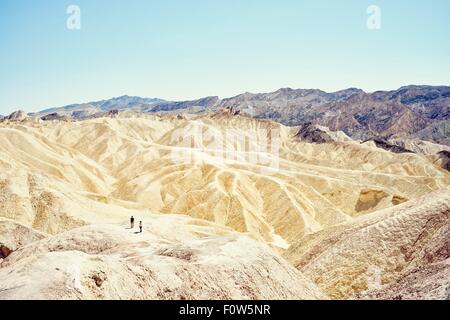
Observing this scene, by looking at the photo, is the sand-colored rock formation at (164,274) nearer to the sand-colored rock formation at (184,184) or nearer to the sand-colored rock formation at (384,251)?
the sand-colored rock formation at (384,251)

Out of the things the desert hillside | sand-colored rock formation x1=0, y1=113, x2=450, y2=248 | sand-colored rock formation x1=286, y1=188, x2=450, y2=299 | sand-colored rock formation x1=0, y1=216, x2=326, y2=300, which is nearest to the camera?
sand-colored rock formation x1=0, y1=216, x2=326, y2=300

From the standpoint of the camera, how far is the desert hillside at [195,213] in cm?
1767

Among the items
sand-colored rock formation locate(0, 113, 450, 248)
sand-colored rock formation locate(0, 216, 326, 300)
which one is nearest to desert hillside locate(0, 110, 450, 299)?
sand-colored rock formation locate(0, 216, 326, 300)

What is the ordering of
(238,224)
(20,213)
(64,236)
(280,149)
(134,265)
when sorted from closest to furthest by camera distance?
(134,265) → (64,236) → (20,213) → (238,224) → (280,149)

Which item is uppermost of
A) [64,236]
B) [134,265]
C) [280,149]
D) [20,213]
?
[134,265]

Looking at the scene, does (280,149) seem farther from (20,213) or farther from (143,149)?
(20,213)

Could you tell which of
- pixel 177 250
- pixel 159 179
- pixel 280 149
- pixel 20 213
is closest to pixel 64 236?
pixel 177 250

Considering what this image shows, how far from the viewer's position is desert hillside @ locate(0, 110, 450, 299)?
58.0ft

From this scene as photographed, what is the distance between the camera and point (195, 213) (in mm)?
68375

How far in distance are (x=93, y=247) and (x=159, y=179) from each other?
5742 centimetres

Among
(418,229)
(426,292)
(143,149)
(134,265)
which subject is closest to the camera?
(426,292)

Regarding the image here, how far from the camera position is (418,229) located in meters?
26.7

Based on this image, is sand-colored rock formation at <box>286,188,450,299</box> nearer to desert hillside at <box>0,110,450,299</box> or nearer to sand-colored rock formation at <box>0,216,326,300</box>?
desert hillside at <box>0,110,450,299</box>

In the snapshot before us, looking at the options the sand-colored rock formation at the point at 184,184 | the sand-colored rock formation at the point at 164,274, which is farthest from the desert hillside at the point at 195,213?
the sand-colored rock formation at the point at 184,184
